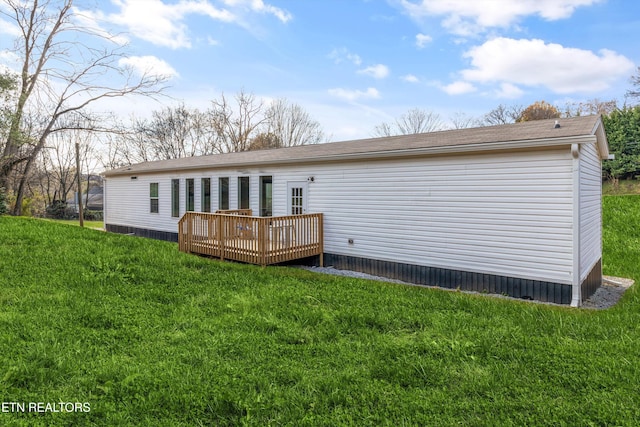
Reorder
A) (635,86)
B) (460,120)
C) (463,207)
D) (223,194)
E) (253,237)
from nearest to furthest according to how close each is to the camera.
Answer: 1. (463,207)
2. (253,237)
3. (223,194)
4. (635,86)
5. (460,120)

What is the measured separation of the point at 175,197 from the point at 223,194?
270 cm

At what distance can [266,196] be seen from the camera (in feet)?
33.4

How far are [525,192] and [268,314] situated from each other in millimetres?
4560

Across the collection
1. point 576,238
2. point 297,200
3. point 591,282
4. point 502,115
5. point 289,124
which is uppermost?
point 502,115

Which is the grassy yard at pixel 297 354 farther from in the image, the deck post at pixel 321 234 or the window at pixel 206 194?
the window at pixel 206 194

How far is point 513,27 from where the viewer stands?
46.0 feet

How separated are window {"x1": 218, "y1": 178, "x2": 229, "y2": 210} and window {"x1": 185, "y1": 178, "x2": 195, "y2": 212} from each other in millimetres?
1450

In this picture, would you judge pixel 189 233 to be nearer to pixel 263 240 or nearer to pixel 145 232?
pixel 263 240

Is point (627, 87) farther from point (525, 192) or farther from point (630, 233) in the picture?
point (525, 192)

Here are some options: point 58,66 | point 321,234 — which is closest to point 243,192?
point 321,234

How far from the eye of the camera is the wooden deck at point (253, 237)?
304 inches

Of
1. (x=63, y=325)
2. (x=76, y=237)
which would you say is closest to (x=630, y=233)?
(x=63, y=325)

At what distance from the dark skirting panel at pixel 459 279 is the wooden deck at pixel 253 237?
2.74ft

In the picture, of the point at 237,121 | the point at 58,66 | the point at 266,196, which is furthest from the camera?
the point at 237,121
